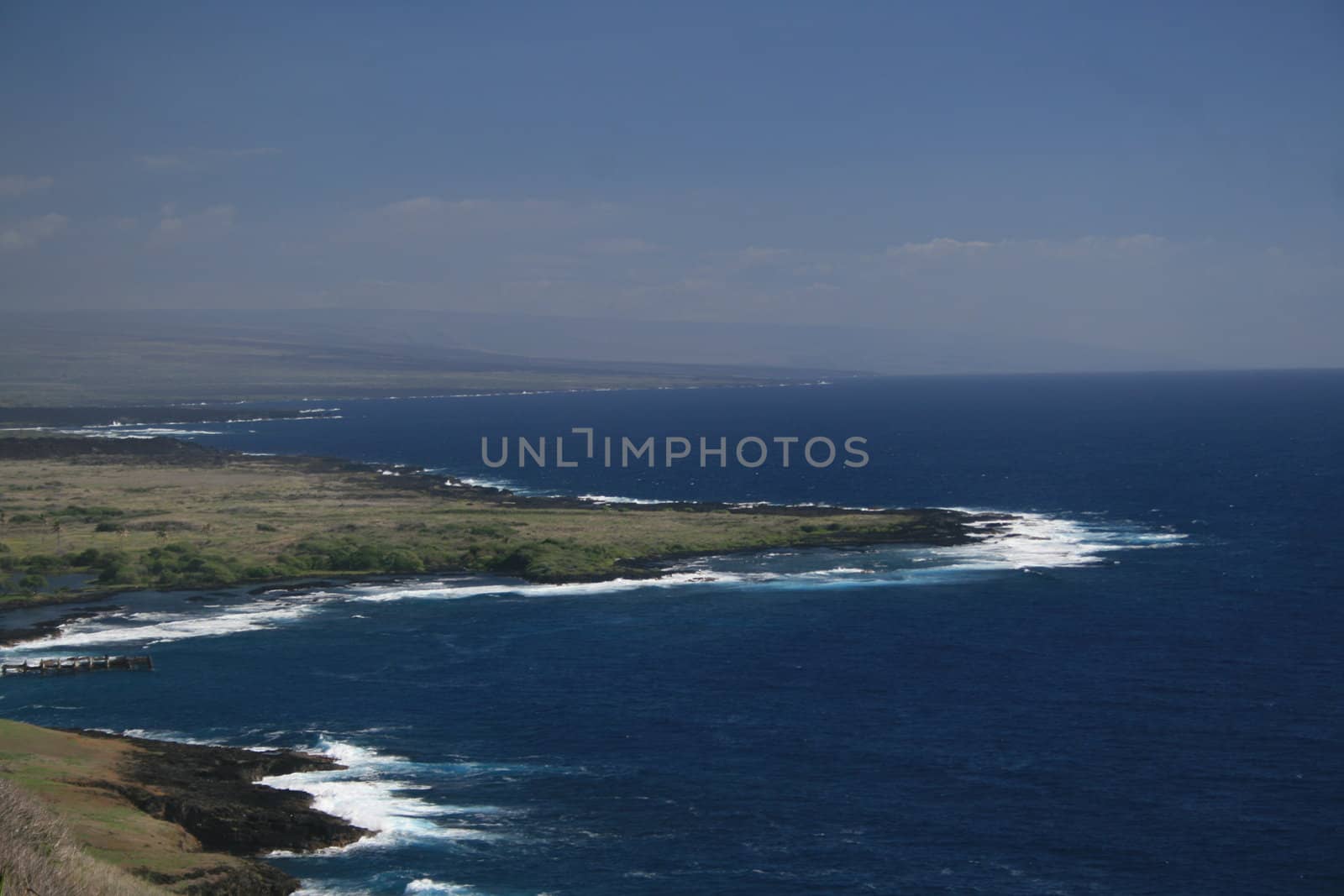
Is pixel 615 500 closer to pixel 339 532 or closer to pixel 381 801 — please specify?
pixel 339 532

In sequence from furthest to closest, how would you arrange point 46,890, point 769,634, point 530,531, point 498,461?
1. point 498,461
2. point 530,531
3. point 769,634
4. point 46,890

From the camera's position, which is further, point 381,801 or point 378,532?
point 378,532

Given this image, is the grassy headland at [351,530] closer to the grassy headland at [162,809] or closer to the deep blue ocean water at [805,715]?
the deep blue ocean water at [805,715]

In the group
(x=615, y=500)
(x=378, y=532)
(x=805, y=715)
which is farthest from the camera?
(x=615, y=500)

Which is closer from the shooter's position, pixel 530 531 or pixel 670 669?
pixel 670 669

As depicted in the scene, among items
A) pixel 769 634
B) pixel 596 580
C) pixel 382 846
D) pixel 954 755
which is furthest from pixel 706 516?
pixel 382 846

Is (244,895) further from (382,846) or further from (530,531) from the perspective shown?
(530,531)
